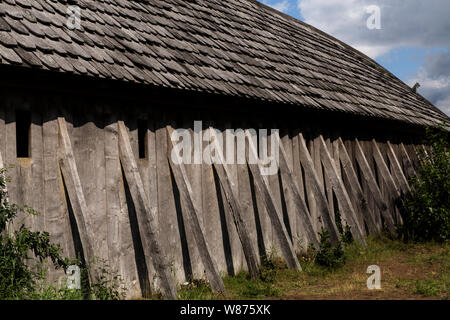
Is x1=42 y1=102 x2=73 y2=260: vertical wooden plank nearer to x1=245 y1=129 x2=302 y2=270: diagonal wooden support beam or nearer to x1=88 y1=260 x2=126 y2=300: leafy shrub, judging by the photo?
x1=88 y1=260 x2=126 y2=300: leafy shrub

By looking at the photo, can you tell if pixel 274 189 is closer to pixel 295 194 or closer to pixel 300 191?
pixel 295 194

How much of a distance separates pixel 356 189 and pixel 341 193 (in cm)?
94

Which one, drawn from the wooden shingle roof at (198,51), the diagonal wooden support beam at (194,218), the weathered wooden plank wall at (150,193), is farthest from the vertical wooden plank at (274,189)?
the diagonal wooden support beam at (194,218)

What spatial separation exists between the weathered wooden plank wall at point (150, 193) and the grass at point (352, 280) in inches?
11.5

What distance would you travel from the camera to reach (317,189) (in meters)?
9.03

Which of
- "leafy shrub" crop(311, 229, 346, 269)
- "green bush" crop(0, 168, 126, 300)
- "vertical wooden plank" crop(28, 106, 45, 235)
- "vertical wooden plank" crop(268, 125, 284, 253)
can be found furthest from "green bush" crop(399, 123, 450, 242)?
"vertical wooden plank" crop(28, 106, 45, 235)

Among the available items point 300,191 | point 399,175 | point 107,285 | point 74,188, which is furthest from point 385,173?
point 74,188

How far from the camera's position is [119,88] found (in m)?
6.02

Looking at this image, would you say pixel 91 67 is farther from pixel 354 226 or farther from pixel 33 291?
pixel 354 226

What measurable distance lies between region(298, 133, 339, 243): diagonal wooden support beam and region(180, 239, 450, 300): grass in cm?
47

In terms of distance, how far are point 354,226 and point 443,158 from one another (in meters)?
2.91

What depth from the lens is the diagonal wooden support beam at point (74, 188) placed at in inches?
210

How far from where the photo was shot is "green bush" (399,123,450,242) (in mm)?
10148

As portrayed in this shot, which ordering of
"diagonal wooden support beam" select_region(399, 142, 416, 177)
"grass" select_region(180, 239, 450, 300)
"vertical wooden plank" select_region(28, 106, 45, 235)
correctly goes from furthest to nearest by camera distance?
1. "diagonal wooden support beam" select_region(399, 142, 416, 177)
2. "grass" select_region(180, 239, 450, 300)
3. "vertical wooden plank" select_region(28, 106, 45, 235)
